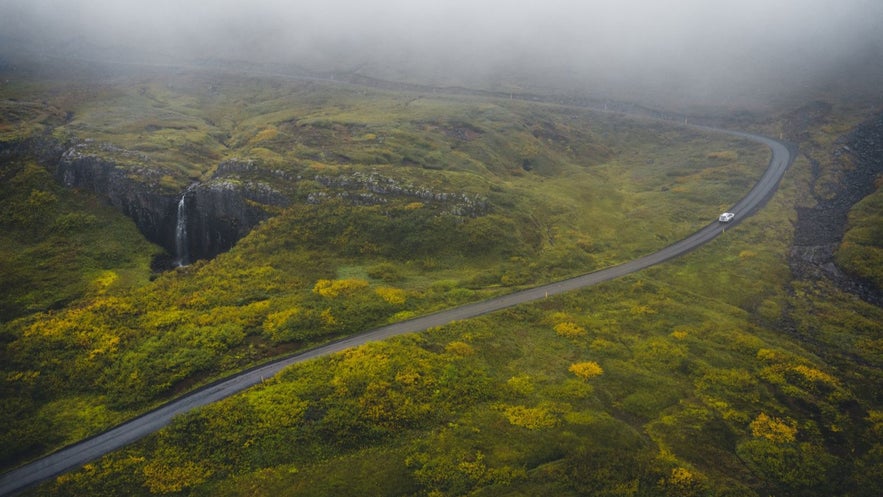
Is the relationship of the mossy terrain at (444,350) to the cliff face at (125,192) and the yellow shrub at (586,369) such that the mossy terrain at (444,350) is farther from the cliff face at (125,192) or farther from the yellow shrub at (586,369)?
the cliff face at (125,192)

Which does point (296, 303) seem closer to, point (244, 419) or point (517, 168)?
point (244, 419)

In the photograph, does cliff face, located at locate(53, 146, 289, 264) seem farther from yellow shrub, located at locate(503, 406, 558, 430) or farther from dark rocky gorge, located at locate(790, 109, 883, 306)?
dark rocky gorge, located at locate(790, 109, 883, 306)

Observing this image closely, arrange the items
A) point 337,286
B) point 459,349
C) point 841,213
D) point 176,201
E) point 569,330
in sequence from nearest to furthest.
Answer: point 459,349, point 569,330, point 337,286, point 176,201, point 841,213

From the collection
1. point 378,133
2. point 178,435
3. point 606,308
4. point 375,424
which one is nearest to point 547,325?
point 606,308

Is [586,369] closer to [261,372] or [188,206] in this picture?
[261,372]

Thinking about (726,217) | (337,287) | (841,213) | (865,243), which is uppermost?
(841,213)

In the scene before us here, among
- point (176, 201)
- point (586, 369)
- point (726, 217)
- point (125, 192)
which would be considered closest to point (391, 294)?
point (586, 369)

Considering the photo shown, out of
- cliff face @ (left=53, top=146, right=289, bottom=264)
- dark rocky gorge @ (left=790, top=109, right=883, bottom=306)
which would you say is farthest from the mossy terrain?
cliff face @ (left=53, top=146, right=289, bottom=264)
